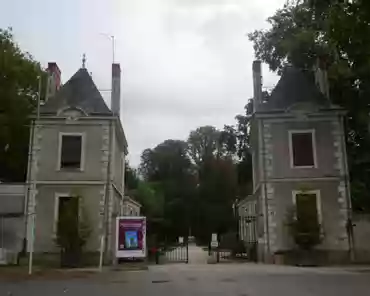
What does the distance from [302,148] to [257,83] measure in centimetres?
509

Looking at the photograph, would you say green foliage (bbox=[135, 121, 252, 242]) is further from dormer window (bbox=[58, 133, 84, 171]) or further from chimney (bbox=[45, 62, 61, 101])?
dormer window (bbox=[58, 133, 84, 171])

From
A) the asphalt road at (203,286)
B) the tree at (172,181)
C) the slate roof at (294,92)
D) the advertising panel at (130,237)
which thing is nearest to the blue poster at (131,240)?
the advertising panel at (130,237)

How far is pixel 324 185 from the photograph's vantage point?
25891mm

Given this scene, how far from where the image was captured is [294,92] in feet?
93.5

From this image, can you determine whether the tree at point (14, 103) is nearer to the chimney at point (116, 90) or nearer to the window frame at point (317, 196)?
the chimney at point (116, 90)

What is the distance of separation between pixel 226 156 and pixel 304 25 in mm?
37196

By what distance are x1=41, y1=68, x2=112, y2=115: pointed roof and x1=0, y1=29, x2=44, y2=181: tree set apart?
3978mm

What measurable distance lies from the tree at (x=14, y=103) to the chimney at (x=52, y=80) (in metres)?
2.37

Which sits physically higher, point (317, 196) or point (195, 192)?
point (195, 192)

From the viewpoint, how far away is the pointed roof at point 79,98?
89.3 ft

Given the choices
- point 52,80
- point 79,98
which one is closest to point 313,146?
point 79,98

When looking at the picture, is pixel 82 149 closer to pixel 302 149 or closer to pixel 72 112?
pixel 72 112

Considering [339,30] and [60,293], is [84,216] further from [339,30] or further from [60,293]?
[339,30]

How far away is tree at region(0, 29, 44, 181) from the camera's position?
3044cm
